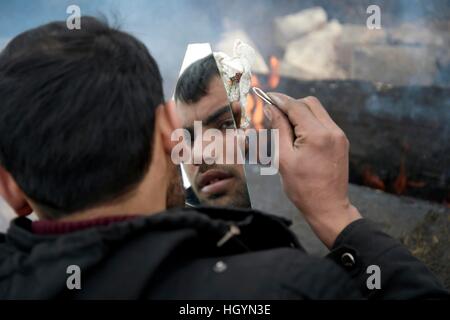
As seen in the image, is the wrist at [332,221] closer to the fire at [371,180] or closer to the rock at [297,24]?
the fire at [371,180]

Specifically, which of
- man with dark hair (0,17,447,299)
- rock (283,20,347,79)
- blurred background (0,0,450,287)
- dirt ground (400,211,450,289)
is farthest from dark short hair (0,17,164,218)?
rock (283,20,347,79)

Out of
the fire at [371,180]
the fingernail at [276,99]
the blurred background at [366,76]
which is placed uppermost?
the fingernail at [276,99]

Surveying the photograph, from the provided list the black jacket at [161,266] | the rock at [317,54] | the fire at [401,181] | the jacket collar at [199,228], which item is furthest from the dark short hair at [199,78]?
the rock at [317,54]

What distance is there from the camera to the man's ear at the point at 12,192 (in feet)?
3.33

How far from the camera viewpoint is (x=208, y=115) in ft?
5.44

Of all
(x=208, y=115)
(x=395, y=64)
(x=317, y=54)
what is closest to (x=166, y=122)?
(x=208, y=115)

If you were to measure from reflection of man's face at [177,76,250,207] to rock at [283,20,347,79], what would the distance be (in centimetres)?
260

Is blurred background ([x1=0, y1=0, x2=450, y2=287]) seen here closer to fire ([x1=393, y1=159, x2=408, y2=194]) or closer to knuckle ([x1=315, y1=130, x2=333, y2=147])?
fire ([x1=393, y1=159, x2=408, y2=194])

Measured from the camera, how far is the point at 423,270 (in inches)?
45.9

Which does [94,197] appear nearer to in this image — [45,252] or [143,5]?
[45,252]

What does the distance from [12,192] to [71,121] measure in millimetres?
219

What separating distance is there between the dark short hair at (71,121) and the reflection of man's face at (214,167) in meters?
0.66

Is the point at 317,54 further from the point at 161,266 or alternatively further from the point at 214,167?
the point at 161,266
